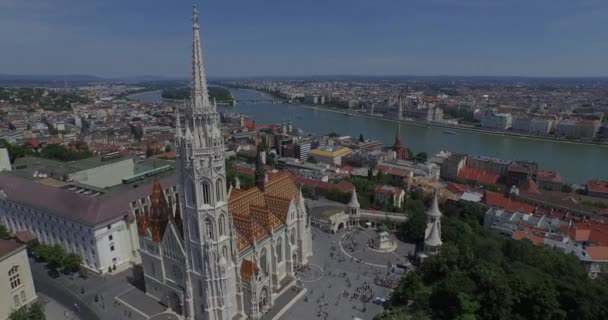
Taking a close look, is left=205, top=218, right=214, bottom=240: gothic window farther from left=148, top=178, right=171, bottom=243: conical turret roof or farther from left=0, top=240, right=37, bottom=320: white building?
left=0, top=240, right=37, bottom=320: white building

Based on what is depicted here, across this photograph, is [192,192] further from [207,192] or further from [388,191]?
[388,191]

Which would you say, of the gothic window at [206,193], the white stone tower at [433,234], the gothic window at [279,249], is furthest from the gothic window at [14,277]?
the white stone tower at [433,234]

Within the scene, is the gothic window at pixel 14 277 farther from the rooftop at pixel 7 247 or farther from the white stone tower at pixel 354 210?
the white stone tower at pixel 354 210

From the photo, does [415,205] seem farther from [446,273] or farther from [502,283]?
[502,283]

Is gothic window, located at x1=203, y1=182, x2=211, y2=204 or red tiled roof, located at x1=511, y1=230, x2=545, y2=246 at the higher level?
gothic window, located at x1=203, y1=182, x2=211, y2=204

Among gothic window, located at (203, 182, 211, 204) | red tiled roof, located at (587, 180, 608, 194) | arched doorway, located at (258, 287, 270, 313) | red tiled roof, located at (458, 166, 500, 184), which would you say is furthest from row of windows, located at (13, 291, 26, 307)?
red tiled roof, located at (587, 180, 608, 194)
